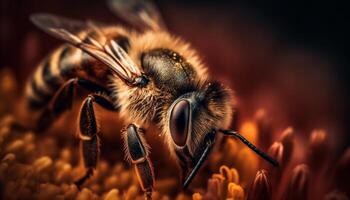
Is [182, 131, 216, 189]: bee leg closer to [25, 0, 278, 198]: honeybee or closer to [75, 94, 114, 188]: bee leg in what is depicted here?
[25, 0, 278, 198]: honeybee

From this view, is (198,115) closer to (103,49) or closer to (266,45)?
(103,49)

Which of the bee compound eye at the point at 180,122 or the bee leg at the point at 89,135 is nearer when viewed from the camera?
the bee compound eye at the point at 180,122

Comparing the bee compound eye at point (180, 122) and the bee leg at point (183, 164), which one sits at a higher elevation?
the bee compound eye at point (180, 122)

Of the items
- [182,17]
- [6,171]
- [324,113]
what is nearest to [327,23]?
[324,113]

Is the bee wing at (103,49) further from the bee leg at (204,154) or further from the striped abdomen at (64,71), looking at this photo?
the bee leg at (204,154)

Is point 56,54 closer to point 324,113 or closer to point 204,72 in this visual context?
point 204,72

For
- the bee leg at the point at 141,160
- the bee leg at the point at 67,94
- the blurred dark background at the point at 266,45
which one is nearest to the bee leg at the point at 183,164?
the bee leg at the point at 141,160
